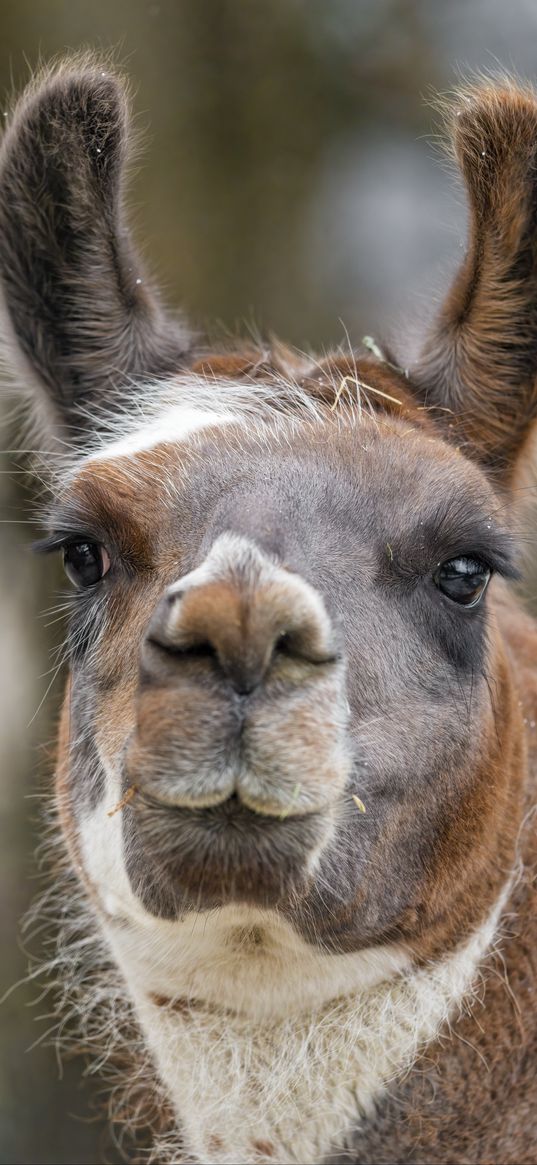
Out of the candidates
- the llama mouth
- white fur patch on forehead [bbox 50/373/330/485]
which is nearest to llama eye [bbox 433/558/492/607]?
white fur patch on forehead [bbox 50/373/330/485]

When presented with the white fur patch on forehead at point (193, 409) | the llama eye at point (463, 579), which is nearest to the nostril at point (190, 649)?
the llama eye at point (463, 579)

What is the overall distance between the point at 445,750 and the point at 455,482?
0.83 m

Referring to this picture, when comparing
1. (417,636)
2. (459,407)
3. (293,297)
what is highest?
(293,297)

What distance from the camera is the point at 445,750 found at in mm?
3930

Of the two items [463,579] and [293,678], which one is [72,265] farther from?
[293,678]

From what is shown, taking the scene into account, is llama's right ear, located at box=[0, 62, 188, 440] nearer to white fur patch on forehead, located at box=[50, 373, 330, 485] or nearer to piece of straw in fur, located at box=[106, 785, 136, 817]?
white fur patch on forehead, located at box=[50, 373, 330, 485]

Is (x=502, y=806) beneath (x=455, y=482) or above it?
beneath

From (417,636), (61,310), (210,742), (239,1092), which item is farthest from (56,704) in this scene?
(210,742)

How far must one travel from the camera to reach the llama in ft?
10.4

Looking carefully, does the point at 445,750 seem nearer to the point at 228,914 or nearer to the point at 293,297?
the point at 228,914

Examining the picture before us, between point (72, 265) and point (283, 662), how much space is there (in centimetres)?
242

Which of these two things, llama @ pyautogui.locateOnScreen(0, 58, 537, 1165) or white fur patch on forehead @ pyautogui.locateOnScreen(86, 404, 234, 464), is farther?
white fur patch on forehead @ pyautogui.locateOnScreen(86, 404, 234, 464)

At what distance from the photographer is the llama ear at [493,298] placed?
4.26m

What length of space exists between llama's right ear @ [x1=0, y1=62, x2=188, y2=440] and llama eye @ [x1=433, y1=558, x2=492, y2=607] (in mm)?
1577
